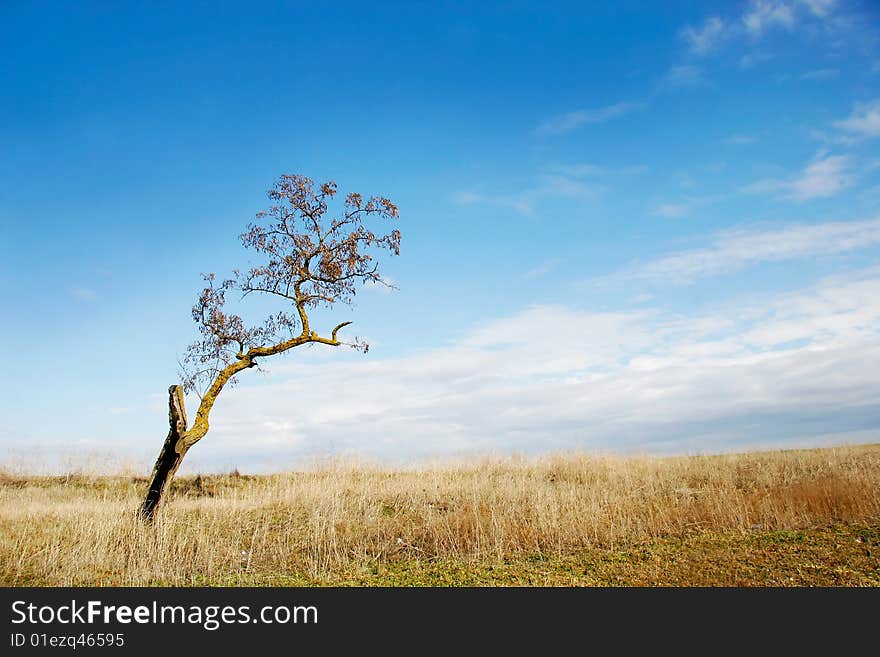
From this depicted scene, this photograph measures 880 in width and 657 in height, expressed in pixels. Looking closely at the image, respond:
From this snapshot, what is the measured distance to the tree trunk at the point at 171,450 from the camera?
525 inches

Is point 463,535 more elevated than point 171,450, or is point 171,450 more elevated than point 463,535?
point 171,450

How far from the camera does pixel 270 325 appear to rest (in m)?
15.4

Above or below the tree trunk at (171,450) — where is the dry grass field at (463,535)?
below

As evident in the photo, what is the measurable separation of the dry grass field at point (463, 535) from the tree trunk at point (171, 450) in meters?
0.63

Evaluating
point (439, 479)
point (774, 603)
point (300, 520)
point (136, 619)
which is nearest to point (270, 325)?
point (300, 520)

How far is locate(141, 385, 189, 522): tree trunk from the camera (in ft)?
43.8

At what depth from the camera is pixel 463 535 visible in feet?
35.8

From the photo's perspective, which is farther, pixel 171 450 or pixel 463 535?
pixel 171 450

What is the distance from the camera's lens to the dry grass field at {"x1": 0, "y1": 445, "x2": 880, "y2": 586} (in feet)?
27.5

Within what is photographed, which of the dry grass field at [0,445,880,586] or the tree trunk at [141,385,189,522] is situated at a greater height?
the tree trunk at [141,385,189,522]

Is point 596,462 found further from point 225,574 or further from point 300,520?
point 225,574

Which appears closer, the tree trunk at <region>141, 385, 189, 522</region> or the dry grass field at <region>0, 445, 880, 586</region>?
the dry grass field at <region>0, 445, 880, 586</region>

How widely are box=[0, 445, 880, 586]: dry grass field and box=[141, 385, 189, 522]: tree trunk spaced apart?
63cm

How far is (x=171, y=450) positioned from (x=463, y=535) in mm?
7128
